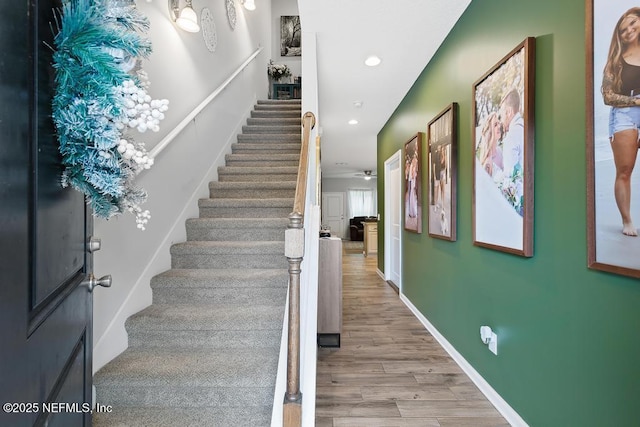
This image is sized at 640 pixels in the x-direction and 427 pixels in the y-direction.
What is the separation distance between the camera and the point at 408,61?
9.70 ft

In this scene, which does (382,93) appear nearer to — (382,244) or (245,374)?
(382,244)

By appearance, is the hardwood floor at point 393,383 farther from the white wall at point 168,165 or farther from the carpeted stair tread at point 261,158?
the carpeted stair tread at point 261,158

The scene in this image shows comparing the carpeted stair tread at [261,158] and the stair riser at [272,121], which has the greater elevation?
the stair riser at [272,121]

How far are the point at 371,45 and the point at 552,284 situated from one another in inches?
92.0

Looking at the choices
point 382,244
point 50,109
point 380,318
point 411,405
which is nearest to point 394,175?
point 382,244

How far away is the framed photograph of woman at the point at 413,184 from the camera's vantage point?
328 centimetres

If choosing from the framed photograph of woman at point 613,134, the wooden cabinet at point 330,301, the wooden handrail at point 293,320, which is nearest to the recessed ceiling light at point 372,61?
the wooden cabinet at point 330,301

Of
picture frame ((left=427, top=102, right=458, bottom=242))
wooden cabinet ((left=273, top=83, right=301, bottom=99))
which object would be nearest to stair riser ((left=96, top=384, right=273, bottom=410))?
picture frame ((left=427, top=102, right=458, bottom=242))

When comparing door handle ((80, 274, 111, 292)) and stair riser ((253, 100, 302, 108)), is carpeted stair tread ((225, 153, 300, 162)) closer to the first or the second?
stair riser ((253, 100, 302, 108))

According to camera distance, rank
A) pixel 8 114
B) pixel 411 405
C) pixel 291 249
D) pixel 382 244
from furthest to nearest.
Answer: pixel 382 244
pixel 411 405
pixel 291 249
pixel 8 114

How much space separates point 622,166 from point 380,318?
8.79 feet

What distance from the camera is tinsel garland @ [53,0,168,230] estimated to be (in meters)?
0.54

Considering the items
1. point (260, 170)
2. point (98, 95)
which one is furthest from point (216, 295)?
point (98, 95)

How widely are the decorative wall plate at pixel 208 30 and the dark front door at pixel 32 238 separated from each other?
2926mm
